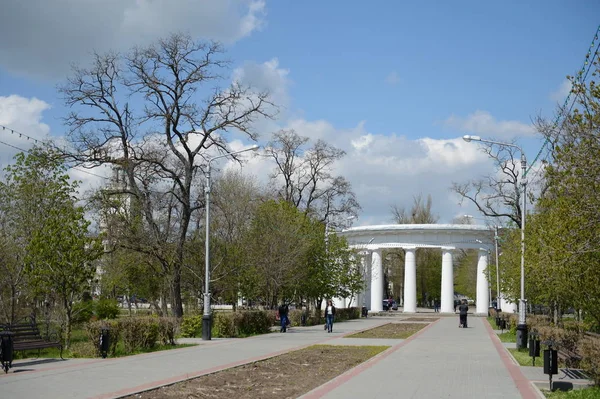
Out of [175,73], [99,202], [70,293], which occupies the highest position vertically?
[175,73]

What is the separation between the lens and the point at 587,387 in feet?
47.1

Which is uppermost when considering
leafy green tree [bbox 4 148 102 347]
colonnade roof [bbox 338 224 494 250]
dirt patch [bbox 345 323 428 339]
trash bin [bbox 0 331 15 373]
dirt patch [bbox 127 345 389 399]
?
colonnade roof [bbox 338 224 494 250]

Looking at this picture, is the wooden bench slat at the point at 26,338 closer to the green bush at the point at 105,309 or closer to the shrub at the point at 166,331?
the shrub at the point at 166,331

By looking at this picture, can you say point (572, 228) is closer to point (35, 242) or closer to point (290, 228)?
point (35, 242)

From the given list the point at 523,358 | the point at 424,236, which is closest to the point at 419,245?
the point at 424,236

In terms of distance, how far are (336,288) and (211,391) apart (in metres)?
39.6

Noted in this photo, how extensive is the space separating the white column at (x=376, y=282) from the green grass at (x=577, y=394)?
2448 inches

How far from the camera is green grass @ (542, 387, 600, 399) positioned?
1322 cm

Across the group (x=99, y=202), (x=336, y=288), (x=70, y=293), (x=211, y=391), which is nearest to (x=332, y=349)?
(x=70, y=293)

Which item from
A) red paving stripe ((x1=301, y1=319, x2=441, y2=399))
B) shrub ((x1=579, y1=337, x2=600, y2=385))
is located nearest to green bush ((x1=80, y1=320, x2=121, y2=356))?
red paving stripe ((x1=301, y1=319, x2=441, y2=399))

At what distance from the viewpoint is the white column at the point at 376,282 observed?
76.5m

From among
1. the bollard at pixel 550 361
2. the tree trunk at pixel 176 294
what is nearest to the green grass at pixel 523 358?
the bollard at pixel 550 361

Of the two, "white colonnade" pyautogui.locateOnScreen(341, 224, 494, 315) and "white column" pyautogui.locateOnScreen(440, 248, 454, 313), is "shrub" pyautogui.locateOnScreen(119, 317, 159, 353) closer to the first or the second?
"white colonnade" pyautogui.locateOnScreen(341, 224, 494, 315)

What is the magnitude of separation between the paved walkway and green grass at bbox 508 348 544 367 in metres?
0.37
